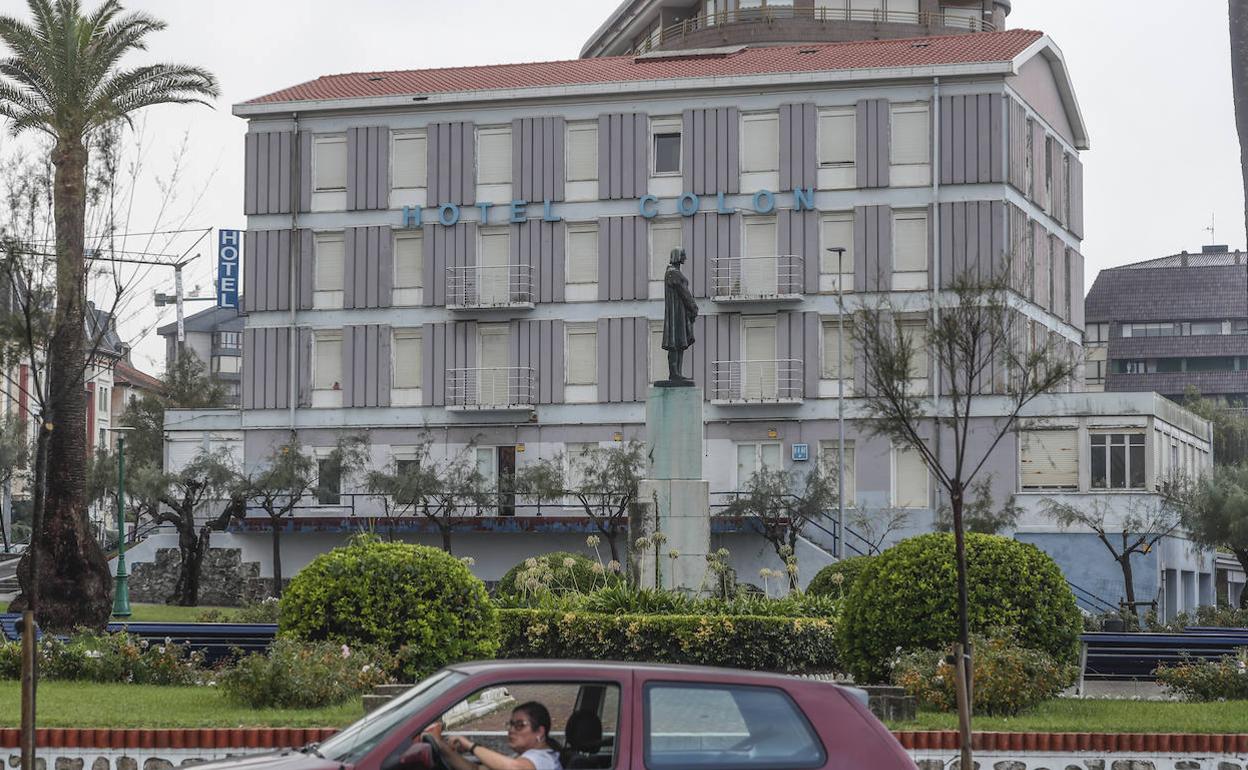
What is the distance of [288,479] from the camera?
5116 cm

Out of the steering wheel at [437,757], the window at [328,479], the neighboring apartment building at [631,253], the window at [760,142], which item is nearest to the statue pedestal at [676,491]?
the steering wheel at [437,757]

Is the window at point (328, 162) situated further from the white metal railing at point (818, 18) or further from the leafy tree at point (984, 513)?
the leafy tree at point (984, 513)

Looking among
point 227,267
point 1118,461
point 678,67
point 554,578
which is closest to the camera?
point 554,578

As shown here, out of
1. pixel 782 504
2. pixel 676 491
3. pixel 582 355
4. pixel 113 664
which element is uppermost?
pixel 582 355

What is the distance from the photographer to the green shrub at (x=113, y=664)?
2089 centimetres

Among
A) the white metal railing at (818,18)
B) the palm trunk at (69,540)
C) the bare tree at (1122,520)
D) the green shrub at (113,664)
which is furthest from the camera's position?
the white metal railing at (818,18)

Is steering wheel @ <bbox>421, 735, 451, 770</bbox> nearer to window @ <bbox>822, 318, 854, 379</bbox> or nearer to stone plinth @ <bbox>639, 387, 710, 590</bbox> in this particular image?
stone plinth @ <bbox>639, 387, 710, 590</bbox>

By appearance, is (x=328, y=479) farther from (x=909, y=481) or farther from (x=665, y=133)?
(x=909, y=481)

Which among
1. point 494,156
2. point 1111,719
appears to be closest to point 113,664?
point 1111,719

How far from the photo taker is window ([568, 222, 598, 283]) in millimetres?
54219

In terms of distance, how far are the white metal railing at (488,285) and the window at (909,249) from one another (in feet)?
33.6

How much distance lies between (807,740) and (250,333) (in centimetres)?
4859

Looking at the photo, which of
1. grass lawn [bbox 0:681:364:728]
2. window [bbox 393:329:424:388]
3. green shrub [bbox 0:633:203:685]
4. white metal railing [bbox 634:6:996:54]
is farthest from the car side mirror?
white metal railing [bbox 634:6:996:54]

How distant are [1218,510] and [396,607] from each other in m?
32.9
